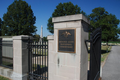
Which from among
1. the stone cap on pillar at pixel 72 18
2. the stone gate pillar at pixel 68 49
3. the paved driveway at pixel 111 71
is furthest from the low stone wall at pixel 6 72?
the paved driveway at pixel 111 71

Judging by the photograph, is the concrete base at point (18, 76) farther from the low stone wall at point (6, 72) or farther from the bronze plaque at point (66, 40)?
the bronze plaque at point (66, 40)

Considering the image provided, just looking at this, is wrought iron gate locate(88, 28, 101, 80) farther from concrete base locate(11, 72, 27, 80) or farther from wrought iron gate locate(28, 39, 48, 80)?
concrete base locate(11, 72, 27, 80)

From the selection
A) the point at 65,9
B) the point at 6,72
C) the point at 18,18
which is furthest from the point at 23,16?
the point at 6,72

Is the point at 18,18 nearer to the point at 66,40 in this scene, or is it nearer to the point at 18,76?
the point at 18,76

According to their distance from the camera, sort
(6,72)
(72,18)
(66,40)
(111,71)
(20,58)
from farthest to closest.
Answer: (111,71)
(6,72)
(20,58)
(66,40)
(72,18)

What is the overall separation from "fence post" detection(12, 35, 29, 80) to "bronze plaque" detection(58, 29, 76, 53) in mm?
2030

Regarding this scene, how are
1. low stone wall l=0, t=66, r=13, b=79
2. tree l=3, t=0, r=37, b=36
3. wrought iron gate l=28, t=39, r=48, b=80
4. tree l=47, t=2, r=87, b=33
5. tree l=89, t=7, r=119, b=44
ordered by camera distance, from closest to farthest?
1. wrought iron gate l=28, t=39, r=48, b=80
2. low stone wall l=0, t=66, r=13, b=79
3. tree l=89, t=7, r=119, b=44
4. tree l=47, t=2, r=87, b=33
5. tree l=3, t=0, r=37, b=36

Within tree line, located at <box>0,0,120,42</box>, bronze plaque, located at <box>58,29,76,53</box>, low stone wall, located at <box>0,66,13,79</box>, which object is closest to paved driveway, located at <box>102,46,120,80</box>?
bronze plaque, located at <box>58,29,76,53</box>

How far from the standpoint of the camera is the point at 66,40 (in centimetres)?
288

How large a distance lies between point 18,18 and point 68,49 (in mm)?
26820

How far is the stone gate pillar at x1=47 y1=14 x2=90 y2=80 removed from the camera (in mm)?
2711

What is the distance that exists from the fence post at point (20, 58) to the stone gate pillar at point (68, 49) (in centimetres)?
165

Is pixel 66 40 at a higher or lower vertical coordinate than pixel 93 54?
higher

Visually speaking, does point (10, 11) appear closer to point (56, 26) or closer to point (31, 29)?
point (31, 29)
